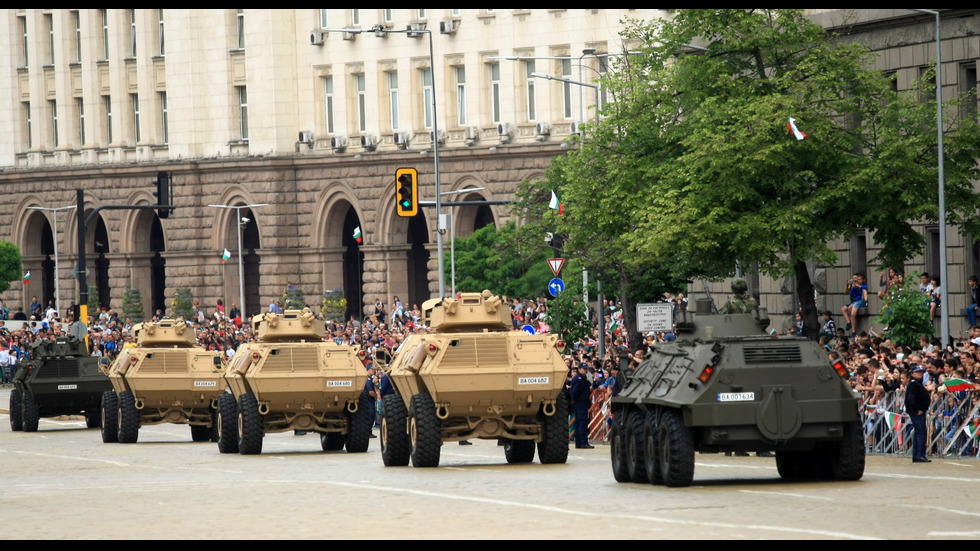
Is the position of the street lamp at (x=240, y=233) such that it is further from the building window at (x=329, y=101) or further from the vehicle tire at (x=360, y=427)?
the vehicle tire at (x=360, y=427)

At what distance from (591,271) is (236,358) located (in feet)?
39.6

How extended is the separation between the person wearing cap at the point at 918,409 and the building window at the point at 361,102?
49.6m

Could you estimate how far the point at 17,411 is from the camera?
134 ft

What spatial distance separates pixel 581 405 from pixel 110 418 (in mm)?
10137

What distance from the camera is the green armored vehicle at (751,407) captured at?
18359mm

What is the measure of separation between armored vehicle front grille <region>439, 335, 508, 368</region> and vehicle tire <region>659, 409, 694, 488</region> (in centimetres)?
641

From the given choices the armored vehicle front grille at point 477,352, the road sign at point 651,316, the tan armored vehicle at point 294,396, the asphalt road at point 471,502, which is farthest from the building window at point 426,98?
the armored vehicle front grille at point 477,352

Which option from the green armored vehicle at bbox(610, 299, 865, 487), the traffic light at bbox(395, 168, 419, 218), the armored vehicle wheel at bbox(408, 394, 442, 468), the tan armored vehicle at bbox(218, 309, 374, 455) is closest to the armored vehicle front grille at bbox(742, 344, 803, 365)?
the green armored vehicle at bbox(610, 299, 865, 487)

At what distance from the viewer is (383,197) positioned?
69375 millimetres

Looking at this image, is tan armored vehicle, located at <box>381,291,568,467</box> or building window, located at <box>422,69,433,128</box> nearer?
tan armored vehicle, located at <box>381,291,568,467</box>

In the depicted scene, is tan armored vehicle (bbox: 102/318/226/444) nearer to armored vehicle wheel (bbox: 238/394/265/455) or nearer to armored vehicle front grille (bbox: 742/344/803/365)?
armored vehicle wheel (bbox: 238/394/265/455)

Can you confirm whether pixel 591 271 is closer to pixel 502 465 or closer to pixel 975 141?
pixel 975 141

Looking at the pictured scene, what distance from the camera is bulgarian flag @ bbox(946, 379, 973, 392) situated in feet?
77.4

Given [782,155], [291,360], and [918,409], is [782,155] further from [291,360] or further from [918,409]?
[291,360]
